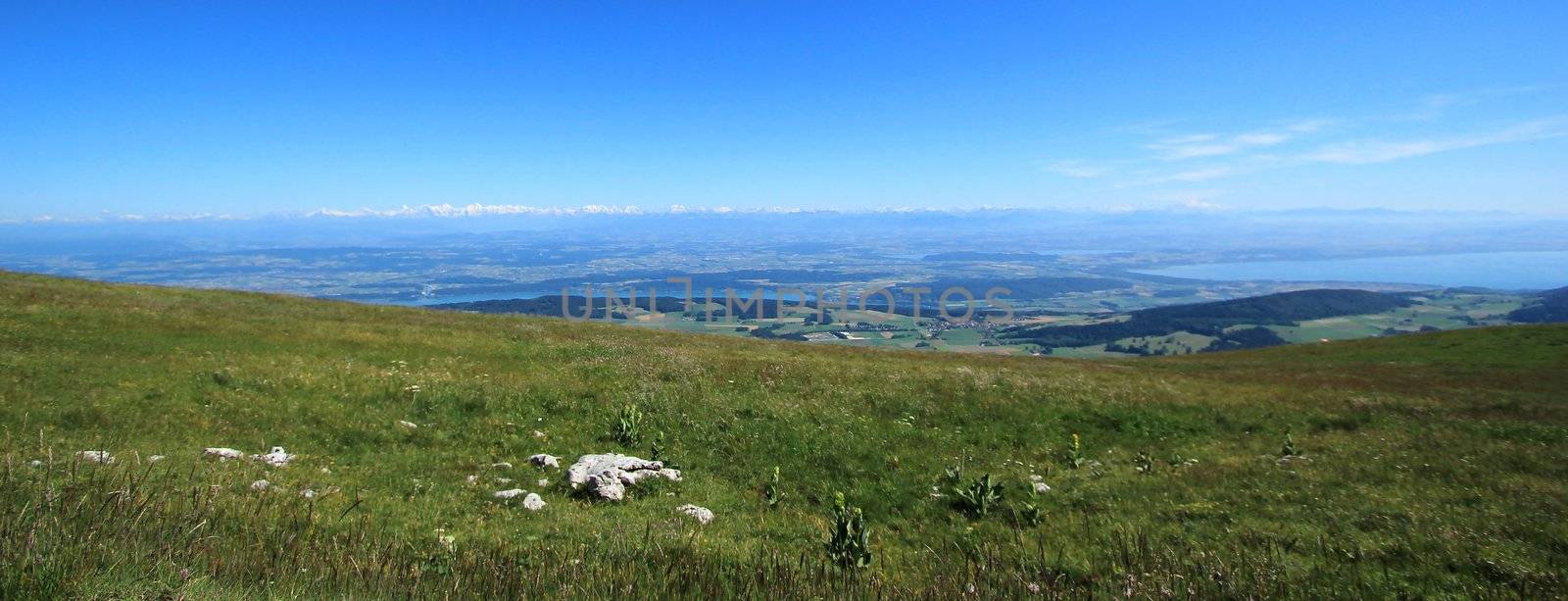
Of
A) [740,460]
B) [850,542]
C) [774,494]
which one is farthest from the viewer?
[740,460]

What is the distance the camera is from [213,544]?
6.28m

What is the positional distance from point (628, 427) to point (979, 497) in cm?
938

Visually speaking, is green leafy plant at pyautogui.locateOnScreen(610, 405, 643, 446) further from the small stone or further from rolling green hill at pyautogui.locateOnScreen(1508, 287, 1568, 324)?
rolling green hill at pyautogui.locateOnScreen(1508, 287, 1568, 324)

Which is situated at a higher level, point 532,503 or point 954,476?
point 532,503

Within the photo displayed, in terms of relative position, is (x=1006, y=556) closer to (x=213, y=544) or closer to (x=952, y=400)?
(x=213, y=544)

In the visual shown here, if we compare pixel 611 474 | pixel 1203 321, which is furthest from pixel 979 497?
pixel 1203 321

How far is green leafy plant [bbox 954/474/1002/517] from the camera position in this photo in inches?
538

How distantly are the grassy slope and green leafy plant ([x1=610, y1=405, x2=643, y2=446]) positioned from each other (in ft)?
1.43

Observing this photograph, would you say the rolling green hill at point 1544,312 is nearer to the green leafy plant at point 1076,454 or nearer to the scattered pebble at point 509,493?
the green leafy plant at point 1076,454

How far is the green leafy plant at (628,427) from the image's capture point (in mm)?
17562

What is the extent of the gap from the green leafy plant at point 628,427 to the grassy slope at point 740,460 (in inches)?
17.2

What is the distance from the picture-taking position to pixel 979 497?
1377 cm

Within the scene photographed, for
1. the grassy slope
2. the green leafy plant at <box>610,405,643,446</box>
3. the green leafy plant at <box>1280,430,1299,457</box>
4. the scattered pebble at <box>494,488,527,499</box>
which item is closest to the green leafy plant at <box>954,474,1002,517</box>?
the grassy slope

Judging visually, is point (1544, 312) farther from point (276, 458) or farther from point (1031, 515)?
point (276, 458)
